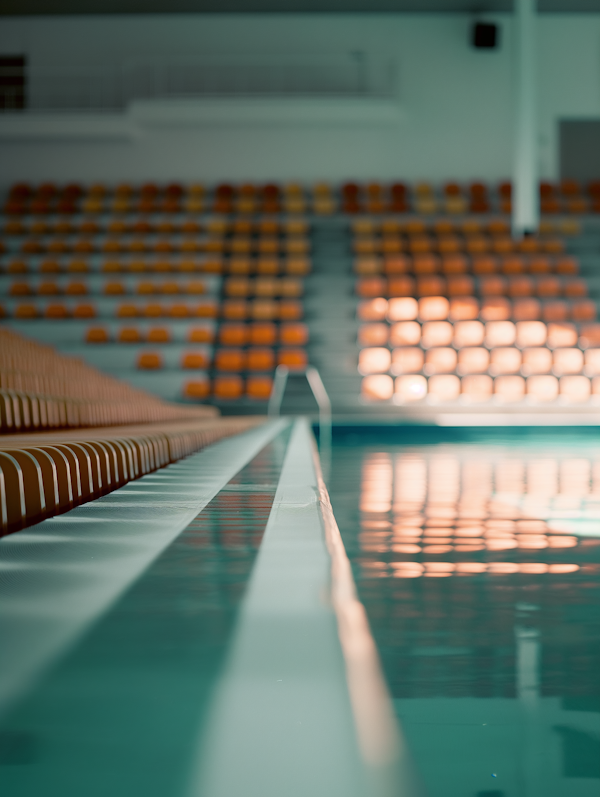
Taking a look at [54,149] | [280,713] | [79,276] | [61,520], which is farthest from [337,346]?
[280,713]

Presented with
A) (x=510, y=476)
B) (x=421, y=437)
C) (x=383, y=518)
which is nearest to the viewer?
(x=383, y=518)

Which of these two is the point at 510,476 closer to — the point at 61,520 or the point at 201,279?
the point at 61,520

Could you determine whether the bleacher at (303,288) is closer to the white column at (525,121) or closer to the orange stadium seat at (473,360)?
the orange stadium seat at (473,360)

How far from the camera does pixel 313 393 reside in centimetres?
636

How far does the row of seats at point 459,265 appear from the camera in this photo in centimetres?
691

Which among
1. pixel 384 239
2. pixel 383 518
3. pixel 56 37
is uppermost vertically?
pixel 56 37

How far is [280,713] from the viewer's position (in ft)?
1.52

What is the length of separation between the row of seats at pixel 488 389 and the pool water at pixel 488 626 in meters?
3.51

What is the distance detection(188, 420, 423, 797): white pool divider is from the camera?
0.40 m

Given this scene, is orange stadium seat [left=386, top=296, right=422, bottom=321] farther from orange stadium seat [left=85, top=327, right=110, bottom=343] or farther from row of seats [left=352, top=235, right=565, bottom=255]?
orange stadium seat [left=85, top=327, right=110, bottom=343]

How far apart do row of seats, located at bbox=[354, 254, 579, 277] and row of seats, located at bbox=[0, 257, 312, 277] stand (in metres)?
0.64

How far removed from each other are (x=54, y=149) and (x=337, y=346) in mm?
3987

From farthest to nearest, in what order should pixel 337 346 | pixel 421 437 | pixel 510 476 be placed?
pixel 337 346 < pixel 421 437 < pixel 510 476

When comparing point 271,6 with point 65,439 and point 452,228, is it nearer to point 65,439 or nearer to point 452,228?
point 452,228
